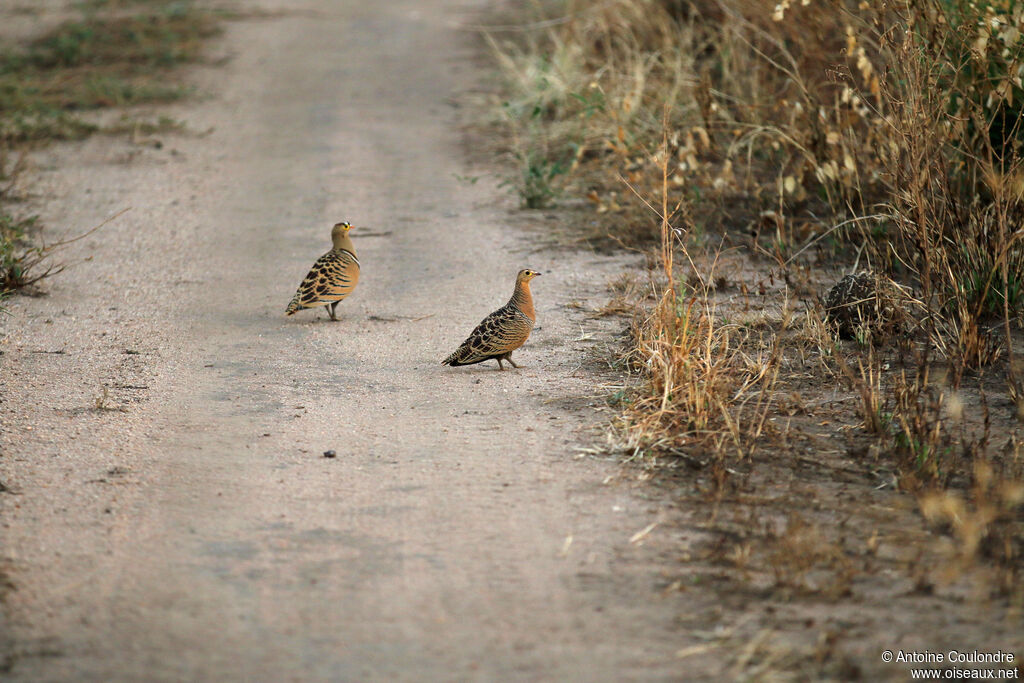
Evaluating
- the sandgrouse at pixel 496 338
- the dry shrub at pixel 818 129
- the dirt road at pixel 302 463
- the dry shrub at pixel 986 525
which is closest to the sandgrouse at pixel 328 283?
the dirt road at pixel 302 463

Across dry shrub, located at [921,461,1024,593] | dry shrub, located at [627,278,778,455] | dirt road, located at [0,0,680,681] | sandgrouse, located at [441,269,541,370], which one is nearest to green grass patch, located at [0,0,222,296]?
dirt road, located at [0,0,680,681]

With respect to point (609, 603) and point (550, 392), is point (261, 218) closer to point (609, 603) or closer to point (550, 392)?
point (550, 392)

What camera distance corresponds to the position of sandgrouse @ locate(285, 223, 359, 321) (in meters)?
6.16

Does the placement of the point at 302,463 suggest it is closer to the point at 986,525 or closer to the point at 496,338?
the point at 496,338

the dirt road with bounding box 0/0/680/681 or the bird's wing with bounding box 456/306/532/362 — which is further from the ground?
the bird's wing with bounding box 456/306/532/362

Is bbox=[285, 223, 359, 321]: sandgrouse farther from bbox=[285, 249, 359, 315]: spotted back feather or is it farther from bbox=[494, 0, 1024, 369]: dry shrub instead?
bbox=[494, 0, 1024, 369]: dry shrub

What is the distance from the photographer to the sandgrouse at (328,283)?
242 inches

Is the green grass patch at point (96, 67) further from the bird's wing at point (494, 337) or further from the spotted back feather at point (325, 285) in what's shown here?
the bird's wing at point (494, 337)

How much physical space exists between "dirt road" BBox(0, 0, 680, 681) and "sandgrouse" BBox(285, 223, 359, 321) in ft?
0.62

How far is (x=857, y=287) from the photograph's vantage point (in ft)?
18.9

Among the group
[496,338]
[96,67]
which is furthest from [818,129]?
[96,67]

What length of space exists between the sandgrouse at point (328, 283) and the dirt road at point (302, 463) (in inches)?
7.4

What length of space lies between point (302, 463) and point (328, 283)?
1912 millimetres

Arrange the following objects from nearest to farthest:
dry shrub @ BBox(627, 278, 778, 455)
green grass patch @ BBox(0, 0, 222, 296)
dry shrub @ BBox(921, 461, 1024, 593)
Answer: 1. dry shrub @ BBox(921, 461, 1024, 593)
2. dry shrub @ BBox(627, 278, 778, 455)
3. green grass patch @ BBox(0, 0, 222, 296)
